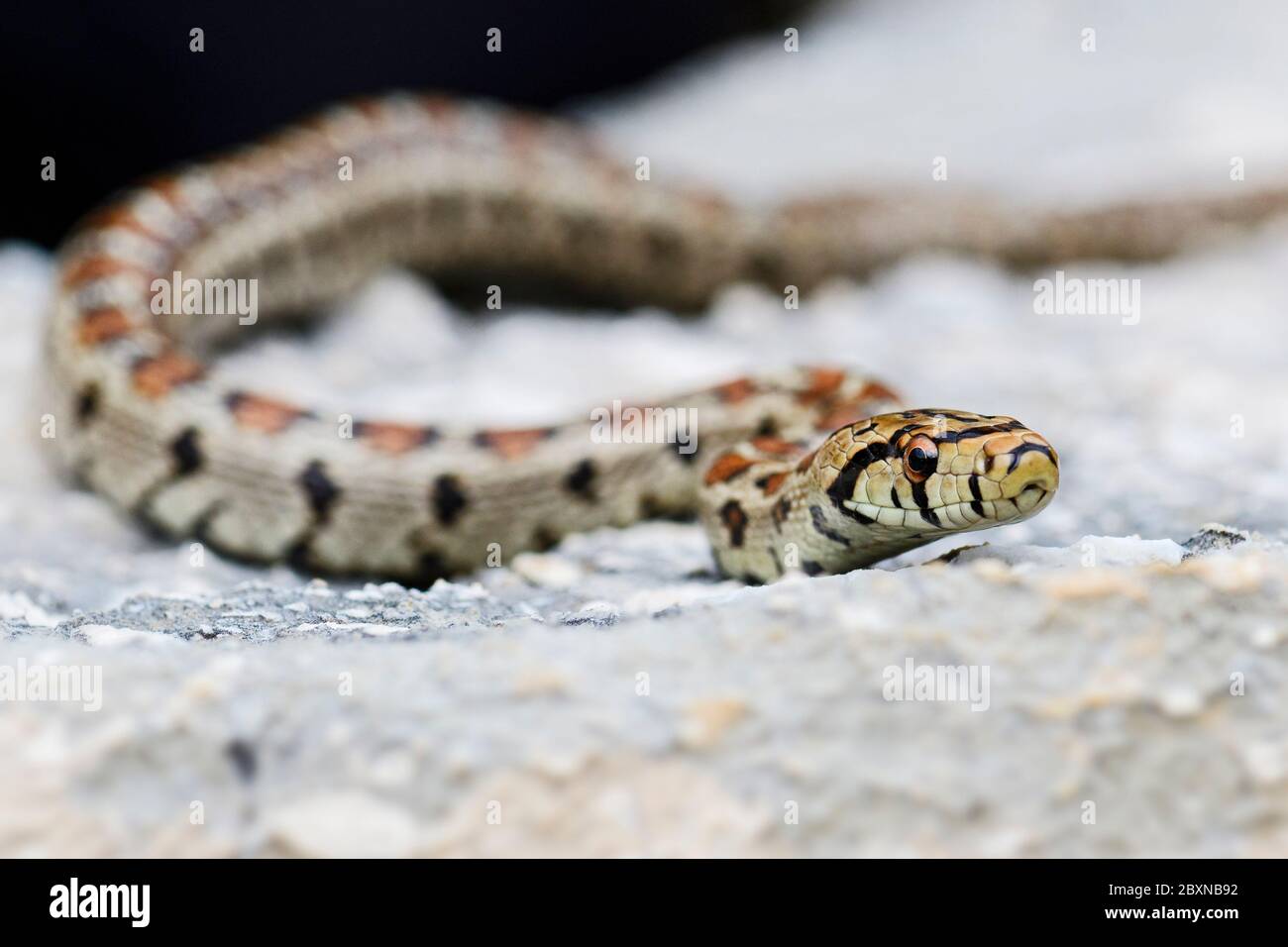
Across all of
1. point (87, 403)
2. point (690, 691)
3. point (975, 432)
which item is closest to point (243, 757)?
point (690, 691)

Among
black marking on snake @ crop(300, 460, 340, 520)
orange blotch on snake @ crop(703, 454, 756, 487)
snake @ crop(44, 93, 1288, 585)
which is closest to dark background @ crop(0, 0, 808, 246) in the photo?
snake @ crop(44, 93, 1288, 585)

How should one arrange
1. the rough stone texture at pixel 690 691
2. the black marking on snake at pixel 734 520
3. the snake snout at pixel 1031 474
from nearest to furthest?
the rough stone texture at pixel 690 691
the snake snout at pixel 1031 474
the black marking on snake at pixel 734 520

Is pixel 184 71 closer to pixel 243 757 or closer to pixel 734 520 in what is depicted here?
pixel 734 520

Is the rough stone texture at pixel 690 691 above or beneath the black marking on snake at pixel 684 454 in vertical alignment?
beneath

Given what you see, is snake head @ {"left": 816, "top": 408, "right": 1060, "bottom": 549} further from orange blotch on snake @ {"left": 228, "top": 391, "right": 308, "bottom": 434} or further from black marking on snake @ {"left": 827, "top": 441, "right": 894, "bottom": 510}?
orange blotch on snake @ {"left": 228, "top": 391, "right": 308, "bottom": 434}

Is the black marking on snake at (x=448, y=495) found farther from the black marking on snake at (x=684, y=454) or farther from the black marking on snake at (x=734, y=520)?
the black marking on snake at (x=734, y=520)

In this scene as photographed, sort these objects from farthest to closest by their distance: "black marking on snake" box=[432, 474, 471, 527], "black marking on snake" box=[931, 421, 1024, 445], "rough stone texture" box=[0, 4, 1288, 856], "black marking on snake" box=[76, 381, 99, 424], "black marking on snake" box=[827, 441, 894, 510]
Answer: "black marking on snake" box=[76, 381, 99, 424]
"black marking on snake" box=[432, 474, 471, 527]
"black marking on snake" box=[827, 441, 894, 510]
"black marking on snake" box=[931, 421, 1024, 445]
"rough stone texture" box=[0, 4, 1288, 856]

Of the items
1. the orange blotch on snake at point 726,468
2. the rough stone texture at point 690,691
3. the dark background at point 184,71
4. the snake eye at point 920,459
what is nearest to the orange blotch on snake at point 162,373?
the rough stone texture at point 690,691
